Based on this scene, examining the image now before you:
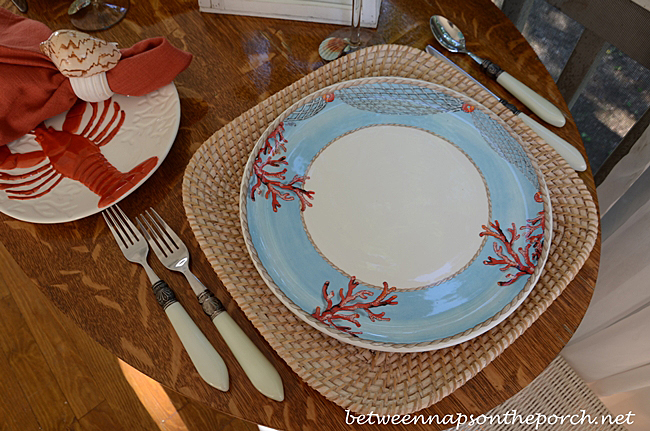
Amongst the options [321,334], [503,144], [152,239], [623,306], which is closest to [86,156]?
[152,239]

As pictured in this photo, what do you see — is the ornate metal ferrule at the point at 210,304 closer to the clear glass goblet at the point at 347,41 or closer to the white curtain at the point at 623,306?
the clear glass goblet at the point at 347,41

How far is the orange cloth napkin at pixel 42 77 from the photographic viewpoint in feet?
1.74

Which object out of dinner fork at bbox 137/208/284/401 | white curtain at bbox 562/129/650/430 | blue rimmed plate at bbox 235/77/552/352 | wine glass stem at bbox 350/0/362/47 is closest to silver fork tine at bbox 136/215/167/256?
dinner fork at bbox 137/208/284/401

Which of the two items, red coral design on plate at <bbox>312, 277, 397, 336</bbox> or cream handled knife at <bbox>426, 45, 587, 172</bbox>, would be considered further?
cream handled knife at <bbox>426, 45, 587, 172</bbox>

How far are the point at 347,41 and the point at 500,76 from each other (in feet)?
0.69

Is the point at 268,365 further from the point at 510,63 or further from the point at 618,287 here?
the point at 618,287

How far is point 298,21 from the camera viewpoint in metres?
0.69

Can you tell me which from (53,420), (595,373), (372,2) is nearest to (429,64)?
(372,2)

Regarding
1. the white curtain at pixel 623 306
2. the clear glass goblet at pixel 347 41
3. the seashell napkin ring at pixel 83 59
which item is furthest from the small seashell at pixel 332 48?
the white curtain at pixel 623 306

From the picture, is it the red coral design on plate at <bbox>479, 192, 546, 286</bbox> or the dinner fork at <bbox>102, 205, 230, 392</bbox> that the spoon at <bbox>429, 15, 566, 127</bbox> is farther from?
the dinner fork at <bbox>102, 205, 230, 392</bbox>

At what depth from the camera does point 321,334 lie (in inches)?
16.8

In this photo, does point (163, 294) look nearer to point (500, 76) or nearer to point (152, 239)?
point (152, 239)

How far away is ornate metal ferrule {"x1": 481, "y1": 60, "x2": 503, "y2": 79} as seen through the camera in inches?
24.2

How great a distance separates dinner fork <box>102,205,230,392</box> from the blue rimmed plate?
0.10 m
